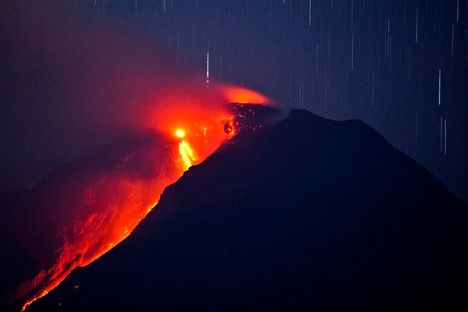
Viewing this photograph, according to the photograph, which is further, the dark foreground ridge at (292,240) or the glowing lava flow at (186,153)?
the glowing lava flow at (186,153)

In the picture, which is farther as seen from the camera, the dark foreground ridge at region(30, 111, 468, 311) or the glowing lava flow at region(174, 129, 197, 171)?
the glowing lava flow at region(174, 129, 197, 171)

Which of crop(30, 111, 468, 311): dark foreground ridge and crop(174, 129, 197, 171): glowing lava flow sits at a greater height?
crop(174, 129, 197, 171): glowing lava flow

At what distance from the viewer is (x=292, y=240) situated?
21984 millimetres

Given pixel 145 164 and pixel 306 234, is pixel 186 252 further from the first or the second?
pixel 145 164

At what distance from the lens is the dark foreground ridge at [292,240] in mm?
18891

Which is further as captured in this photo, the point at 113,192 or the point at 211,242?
the point at 113,192

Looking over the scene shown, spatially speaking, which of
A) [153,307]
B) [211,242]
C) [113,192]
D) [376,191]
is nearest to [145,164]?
[113,192]

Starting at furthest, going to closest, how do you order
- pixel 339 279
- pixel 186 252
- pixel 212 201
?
1. pixel 212 201
2. pixel 186 252
3. pixel 339 279

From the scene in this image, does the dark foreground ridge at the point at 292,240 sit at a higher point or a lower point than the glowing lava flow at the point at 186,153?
lower

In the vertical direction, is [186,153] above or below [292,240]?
above

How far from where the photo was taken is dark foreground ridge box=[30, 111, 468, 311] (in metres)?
18.9

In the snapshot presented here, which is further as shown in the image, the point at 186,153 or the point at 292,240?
the point at 186,153

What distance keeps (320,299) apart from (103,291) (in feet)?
34.3

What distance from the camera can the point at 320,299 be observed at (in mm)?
18766
